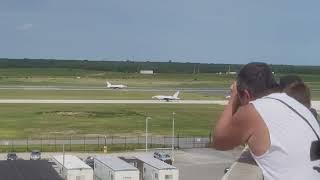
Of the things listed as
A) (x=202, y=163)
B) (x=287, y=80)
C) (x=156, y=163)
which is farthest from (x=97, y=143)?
(x=287, y=80)

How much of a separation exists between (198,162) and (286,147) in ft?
149

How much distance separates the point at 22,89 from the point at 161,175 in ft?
304

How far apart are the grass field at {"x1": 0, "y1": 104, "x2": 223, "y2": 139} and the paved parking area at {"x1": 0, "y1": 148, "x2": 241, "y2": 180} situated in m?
11.3

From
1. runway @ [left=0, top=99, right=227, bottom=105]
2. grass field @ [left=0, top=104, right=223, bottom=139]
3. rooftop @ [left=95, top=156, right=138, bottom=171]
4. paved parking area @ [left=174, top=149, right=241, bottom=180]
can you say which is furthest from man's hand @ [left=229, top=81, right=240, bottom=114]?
runway @ [left=0, top=99, right=227, bottom=105]

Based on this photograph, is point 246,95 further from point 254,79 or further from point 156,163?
point 156,163

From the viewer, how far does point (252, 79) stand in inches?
161

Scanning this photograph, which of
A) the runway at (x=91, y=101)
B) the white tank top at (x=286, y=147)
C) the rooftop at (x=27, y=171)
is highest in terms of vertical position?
the white tank top at (x=286, y=147)

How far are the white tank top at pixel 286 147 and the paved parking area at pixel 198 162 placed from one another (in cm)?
3628

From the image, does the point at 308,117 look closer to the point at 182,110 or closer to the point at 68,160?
the point at 68,160

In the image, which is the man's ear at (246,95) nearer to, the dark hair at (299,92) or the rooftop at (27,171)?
the dark hair at (299,92)

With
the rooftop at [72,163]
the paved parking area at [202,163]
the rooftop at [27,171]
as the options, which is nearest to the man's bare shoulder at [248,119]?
the rooftop at [27,171]

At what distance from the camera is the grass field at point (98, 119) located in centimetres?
6575

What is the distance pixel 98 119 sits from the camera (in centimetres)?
7606

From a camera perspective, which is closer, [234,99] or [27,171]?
[234,99]
